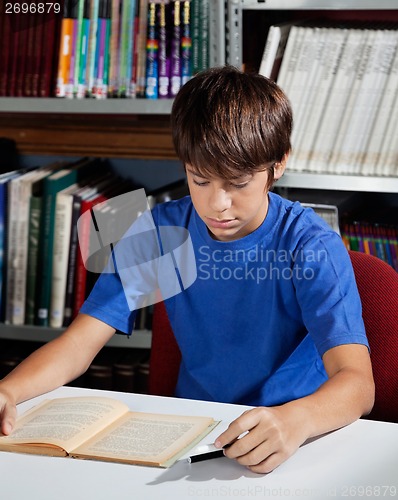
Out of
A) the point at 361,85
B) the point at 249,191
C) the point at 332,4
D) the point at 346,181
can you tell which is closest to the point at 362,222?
the point at 346,181

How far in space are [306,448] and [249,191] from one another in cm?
37

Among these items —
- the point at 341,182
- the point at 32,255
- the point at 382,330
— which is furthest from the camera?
the point at 32,255

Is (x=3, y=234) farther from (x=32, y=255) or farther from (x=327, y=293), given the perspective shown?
(x=327, y=293)

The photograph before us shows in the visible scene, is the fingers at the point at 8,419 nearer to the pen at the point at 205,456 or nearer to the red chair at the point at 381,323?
the pen at the point at 205,456

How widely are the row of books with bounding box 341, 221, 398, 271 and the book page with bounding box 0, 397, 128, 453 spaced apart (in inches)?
36.2

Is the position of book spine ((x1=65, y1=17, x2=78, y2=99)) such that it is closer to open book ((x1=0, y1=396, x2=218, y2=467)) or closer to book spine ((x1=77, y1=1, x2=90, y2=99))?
book spine ((x1=77, y1=1, x2=90, y2=99))

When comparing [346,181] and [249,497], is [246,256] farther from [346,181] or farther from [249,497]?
[346,181]

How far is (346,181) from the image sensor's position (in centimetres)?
174

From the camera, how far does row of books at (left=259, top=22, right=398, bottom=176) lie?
172cm

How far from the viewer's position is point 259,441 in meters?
0.90

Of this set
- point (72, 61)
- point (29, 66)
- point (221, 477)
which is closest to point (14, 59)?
point (29, 66)

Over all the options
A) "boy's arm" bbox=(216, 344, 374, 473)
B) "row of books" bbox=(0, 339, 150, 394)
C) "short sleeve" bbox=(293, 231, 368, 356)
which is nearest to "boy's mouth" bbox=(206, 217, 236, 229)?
"short sleeve" bbox=(293, 231, 368, 356)

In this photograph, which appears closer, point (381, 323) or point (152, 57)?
point (381, 323)

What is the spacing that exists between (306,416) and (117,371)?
44.2 inches
